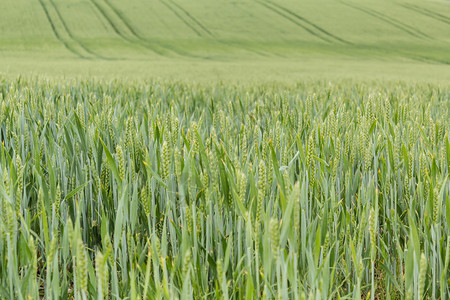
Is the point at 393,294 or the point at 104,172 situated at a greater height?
the point at 104,172

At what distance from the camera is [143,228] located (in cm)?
117

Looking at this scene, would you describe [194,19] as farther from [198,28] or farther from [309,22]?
[309,22]

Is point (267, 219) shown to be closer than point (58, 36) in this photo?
Yes

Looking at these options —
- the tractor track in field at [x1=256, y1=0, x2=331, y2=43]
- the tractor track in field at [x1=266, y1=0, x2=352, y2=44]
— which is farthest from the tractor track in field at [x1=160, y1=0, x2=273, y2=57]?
the tractor track in field at [x1=266, y1=0, x2=352, y2=44]

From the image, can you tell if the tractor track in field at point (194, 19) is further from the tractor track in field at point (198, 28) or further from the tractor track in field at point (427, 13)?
the tractor track in field at point (427, 13)

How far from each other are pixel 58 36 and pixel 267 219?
28.6m

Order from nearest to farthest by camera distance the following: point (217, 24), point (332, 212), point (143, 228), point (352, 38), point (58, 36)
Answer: point (332, 212) < point (143, 228) < point (58, 36) < point (352, 38) < point (217, 24)

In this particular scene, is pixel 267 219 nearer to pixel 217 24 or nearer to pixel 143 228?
pixel 143 228

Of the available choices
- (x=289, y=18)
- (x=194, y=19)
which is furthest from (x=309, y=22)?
(x=194, y=19)

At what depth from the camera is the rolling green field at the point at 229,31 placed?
23.7 metres

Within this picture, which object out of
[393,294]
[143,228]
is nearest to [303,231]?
[393,294]

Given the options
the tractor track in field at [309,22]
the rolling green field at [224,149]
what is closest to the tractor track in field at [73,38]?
the rolling green field at [224,149]

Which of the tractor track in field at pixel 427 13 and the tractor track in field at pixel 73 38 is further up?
the tractor track in field at pixel 427 13

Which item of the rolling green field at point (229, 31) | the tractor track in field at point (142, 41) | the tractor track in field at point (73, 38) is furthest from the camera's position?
the tractor track in field at point (142, 41)
